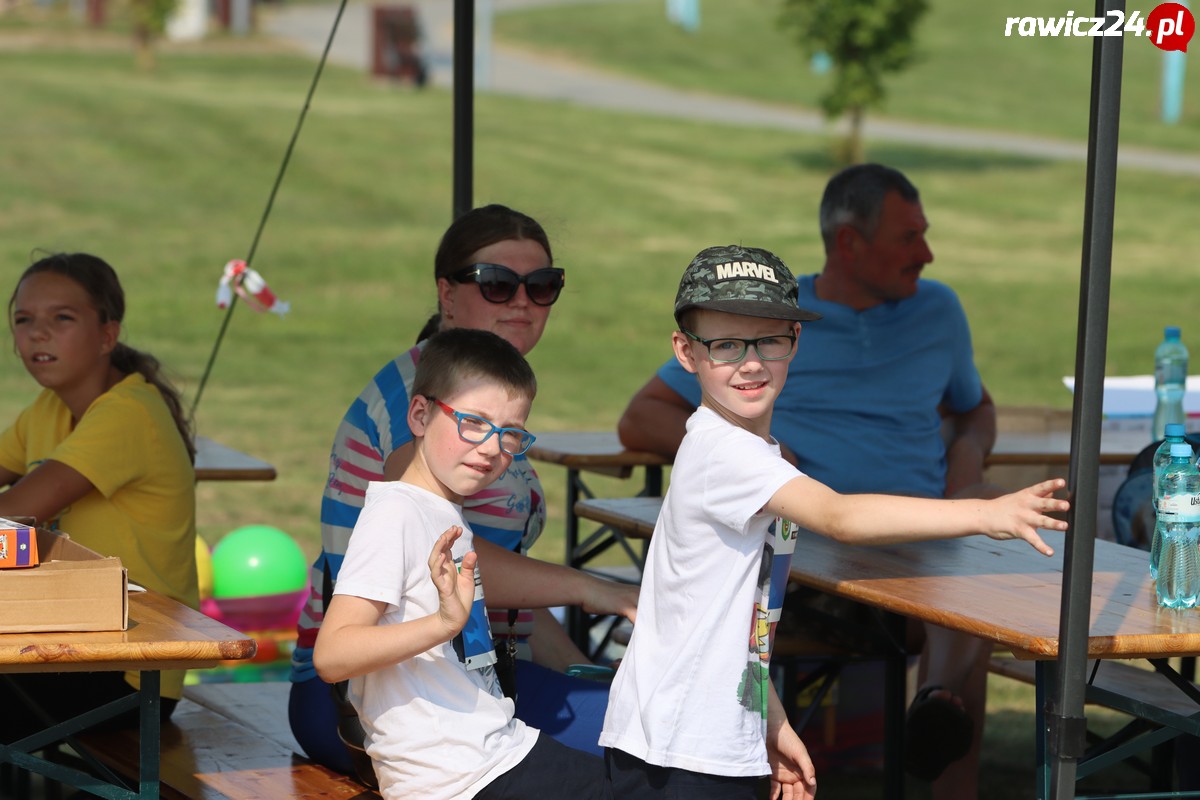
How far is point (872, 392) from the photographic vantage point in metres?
4.91

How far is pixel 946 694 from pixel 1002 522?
1893mm

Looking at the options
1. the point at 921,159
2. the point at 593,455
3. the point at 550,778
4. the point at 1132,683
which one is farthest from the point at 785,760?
the point at 921,159

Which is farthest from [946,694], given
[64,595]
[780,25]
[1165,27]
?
[780,25]

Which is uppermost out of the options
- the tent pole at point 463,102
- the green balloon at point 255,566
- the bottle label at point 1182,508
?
the tent pole at point 463,102

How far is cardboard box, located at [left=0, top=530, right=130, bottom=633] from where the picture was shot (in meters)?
2.87

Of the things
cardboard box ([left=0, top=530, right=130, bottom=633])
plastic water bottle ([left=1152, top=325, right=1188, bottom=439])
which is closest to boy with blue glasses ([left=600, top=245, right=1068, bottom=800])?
cardboard box ([left=0, top=530, right=130, bottom=633])

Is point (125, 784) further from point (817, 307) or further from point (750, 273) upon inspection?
point (817, 307)

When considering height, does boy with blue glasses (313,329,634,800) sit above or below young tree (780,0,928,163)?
below

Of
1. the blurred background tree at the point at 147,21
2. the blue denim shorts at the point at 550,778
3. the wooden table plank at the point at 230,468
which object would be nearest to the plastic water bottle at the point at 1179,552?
the blue denim shorts at the point at 550,778

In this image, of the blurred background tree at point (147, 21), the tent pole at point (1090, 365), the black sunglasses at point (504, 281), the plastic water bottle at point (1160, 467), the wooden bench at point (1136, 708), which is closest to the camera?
the tent pole at point (1090, 365)

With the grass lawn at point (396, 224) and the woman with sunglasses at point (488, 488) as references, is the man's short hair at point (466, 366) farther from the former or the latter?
the grass lawn at point (396, 224)

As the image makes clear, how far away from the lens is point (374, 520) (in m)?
2.92

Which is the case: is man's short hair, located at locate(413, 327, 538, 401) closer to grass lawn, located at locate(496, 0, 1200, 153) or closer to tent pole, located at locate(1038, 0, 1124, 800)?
tent pole, located at locate(1038, 0, 1124, 800)

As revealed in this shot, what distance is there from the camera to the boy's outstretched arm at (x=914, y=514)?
8.54ft
